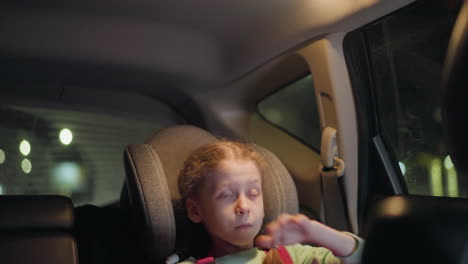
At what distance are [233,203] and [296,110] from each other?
1286mm

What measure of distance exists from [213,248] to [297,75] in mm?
1188

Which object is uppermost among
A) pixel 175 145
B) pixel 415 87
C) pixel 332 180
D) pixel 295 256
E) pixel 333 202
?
pixel 415 87

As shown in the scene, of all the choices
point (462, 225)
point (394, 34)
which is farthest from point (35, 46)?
point (462, 225)

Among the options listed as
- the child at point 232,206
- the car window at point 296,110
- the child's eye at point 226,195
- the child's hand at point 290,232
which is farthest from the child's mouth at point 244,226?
the car window at point 296,110

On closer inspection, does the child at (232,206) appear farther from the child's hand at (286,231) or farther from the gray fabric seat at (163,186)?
the child's hand at (286,231)

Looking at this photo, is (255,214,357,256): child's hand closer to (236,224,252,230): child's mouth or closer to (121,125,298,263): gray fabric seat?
(236,224,252,230): child's mouth

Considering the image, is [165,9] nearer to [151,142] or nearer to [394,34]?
[151,142]

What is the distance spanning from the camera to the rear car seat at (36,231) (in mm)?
1902

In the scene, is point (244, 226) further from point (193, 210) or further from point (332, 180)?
point (332, 180)

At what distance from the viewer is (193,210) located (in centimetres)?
200

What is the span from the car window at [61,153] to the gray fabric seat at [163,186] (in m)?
0.84

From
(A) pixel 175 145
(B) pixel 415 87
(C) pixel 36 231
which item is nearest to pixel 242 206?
(A) pixel 175 145

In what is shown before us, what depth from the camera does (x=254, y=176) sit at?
189cm

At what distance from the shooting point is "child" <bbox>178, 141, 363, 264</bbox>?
70.3 inches
